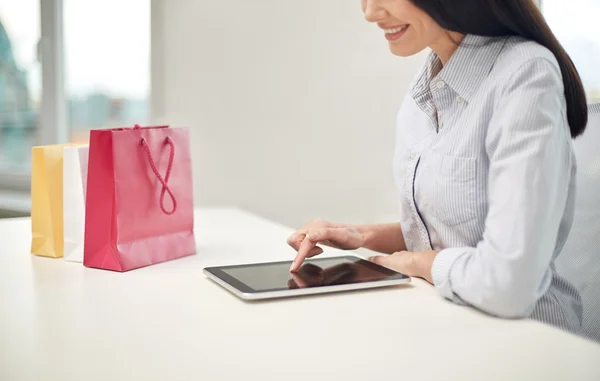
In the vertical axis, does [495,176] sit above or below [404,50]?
below

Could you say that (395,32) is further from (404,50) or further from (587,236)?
(587,236)

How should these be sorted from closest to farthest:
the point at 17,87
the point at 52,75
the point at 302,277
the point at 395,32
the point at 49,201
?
1. the point at 302,277
2. the point at 395,32
3. the point at 49,201
4. the point at 52,75
5. the point at 17,87

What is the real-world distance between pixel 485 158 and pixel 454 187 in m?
0.07

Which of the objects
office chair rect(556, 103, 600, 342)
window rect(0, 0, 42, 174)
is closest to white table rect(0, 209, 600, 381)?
office chair rect(556, 103, 600, 342)

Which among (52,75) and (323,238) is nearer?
(323,238)

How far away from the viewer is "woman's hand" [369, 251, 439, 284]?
1.14 metres

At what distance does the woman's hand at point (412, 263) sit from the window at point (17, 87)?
247cm

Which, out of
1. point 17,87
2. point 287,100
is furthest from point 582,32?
point 17,87

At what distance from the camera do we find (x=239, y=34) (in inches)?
98.1

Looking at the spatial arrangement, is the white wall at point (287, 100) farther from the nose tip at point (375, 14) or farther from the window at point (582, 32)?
the nose tip at point (375, 14)

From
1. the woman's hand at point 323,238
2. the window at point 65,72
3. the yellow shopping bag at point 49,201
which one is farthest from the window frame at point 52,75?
the woman's hand at point 323,238

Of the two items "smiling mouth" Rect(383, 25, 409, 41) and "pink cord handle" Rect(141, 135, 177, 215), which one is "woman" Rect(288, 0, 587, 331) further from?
"pink cord handle" Rect(141, 135, 177, 215)

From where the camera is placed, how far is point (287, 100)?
2498mm

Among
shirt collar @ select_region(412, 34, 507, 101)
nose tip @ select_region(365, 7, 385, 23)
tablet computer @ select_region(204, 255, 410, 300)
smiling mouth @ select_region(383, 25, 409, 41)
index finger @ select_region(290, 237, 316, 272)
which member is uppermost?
nose tip @ select_region(365, 7, 385, 23)
